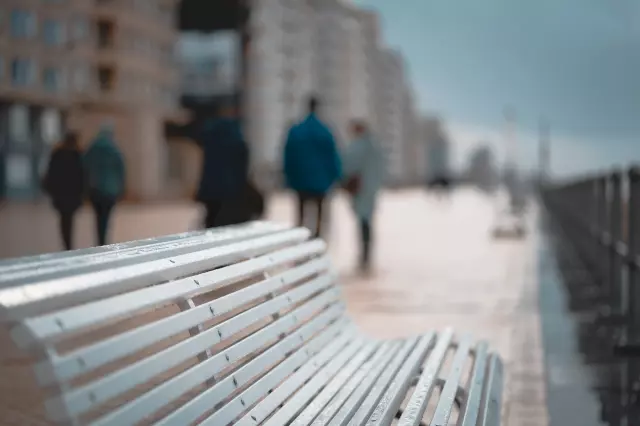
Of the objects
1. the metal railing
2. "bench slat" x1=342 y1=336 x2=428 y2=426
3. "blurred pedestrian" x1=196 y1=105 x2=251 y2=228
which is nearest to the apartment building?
the metal railing

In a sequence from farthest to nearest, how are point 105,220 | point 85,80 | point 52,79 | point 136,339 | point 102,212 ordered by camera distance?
point 85,80, point 52,79, point 105,220, point 102,212, point 136,339

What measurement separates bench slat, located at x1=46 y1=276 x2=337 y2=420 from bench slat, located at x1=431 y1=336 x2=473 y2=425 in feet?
2.32

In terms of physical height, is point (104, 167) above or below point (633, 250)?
above

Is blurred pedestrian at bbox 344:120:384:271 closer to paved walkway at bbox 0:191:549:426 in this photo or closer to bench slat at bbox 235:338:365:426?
paved walkway at bbox 0:191:549:426

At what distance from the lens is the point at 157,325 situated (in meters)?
2.98

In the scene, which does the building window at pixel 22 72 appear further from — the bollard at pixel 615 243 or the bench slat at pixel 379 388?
the bench slat at pixel 379 388

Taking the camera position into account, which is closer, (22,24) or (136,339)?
(136,339)

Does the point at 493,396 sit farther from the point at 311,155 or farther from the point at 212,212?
the point at 311,155

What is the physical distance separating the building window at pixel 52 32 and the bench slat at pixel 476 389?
149 ft

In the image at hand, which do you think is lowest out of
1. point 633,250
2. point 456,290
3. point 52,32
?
point 456,290

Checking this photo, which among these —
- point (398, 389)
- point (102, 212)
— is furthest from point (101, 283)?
point (102, 212)

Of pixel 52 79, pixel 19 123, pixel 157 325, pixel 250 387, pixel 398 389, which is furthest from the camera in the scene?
pixel 52 79

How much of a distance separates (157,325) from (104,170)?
11016 mm

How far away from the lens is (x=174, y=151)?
62094mm
